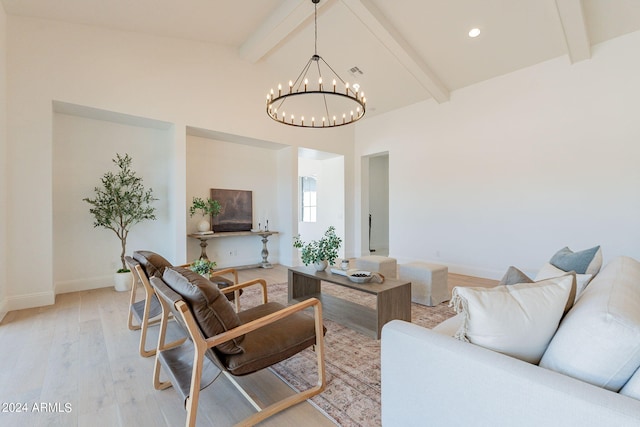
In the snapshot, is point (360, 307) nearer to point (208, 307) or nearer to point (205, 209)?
point (208, 307)

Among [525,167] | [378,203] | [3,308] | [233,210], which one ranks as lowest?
[3,308]

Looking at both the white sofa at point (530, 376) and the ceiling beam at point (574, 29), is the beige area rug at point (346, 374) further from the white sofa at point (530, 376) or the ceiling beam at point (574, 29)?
the ceiling beam at point (574, 29)

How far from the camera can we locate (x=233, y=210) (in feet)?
19.7

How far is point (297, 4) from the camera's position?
A: 3.94m

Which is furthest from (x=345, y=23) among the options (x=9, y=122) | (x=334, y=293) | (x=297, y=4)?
(x=9, y=122)

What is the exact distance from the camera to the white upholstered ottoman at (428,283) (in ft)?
12.4

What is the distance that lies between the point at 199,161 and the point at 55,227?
2362 millimetres

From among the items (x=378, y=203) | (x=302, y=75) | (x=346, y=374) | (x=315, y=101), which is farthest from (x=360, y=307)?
(x=378, y=203)

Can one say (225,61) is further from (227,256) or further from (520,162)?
(520,162)

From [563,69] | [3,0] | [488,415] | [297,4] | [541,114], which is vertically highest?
[297,4]

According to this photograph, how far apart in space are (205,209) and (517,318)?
521 centimetres

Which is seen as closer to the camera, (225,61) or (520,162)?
(520,162)

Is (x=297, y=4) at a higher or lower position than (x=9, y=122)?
higher

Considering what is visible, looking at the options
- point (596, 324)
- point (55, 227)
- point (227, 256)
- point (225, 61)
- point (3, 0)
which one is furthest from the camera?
point (227, 256)
